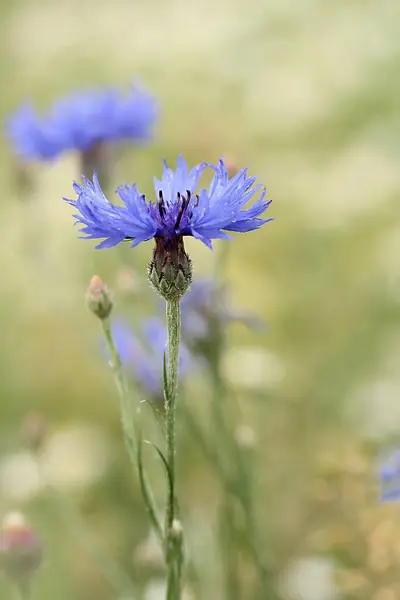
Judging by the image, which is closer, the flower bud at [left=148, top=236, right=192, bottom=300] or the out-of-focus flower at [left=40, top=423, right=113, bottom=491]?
the flower bud at [left=148, top=236, right=192, bottom=300]

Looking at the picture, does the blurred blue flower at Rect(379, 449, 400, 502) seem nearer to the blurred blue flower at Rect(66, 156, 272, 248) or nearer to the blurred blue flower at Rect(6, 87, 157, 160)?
the blurred blue flower at Rect(66, 156, 272, 248)

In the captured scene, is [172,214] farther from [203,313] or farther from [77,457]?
[77,457]

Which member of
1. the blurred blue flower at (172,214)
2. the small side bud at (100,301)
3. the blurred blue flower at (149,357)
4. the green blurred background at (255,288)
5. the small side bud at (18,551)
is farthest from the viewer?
the green blurred background at (255,288)

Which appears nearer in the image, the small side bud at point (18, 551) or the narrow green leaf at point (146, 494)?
the narrow green leaf at point (146, 494)

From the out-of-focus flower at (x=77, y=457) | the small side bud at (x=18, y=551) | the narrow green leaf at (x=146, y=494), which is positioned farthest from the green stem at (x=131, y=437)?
the out-of-focus flower at (x=77, y=457)

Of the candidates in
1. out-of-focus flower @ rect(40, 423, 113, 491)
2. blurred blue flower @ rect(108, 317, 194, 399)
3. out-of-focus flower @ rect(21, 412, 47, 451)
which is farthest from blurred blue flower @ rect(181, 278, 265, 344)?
out-of-focus flower @ rect(40, 423, 113, 491)

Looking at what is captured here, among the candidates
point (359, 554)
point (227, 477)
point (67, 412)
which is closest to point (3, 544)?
point (227, 477)

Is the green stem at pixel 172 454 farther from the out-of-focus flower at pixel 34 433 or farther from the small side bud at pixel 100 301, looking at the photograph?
the out-of-focus flower at pixel 34 433
